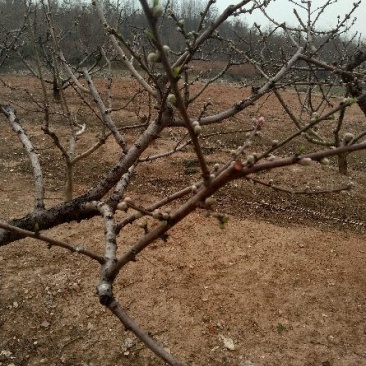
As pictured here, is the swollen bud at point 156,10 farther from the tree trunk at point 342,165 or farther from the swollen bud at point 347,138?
the tree trunk at point 342,165

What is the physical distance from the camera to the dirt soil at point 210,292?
10.2 ft

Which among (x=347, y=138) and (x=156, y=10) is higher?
(x=156, y=10)

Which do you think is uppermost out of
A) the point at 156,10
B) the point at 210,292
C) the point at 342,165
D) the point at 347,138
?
the point at 156,10

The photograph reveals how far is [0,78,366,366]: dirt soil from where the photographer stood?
3098 millimetres

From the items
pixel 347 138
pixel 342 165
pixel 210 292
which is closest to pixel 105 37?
pixel 210 292

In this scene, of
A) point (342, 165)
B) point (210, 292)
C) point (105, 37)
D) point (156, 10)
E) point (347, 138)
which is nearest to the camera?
point (156, 10)

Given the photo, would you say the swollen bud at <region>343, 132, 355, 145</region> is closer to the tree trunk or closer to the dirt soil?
the dirt soil

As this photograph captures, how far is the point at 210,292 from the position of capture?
3.67 meters

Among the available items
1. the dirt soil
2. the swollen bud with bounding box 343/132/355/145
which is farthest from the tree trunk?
the swollen bud with bounding box 343/132/355/145

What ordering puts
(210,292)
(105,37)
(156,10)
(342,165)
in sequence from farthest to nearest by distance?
(342,165), (105,37), (210,292), (156,10)

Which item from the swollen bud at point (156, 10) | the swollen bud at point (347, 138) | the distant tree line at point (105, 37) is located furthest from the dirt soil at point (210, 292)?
the swollen bud at point (156, 10)

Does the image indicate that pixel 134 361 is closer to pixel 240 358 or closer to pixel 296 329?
pixel 240 358

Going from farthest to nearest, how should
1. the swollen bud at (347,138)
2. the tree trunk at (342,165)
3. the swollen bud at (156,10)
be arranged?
the tree trunk at (342,165)
the swollen bud at (347,138)
the swollen bud at (156,10)

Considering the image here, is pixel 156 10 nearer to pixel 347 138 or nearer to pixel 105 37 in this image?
pixel 347 138
